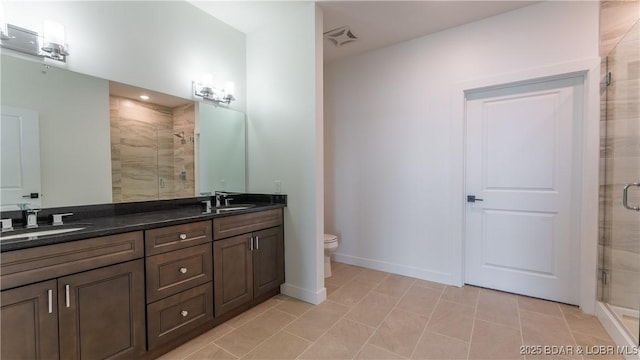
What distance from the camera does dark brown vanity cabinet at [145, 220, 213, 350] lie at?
165 centimetres

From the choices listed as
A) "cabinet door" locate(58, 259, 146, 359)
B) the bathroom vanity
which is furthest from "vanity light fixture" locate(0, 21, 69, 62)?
"cabinet door" locate(58, 259, 146, 359)

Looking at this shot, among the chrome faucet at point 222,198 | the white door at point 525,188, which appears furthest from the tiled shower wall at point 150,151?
the white door at point 525,188

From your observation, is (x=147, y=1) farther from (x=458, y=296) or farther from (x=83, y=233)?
(x=458, y=296)

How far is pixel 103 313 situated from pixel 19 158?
1.05m

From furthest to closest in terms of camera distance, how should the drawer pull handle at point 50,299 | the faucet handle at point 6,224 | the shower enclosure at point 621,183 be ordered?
the shower enclosure at point 621,183
the faucet handle at point 6,224
the drawer pull handle at point 50,299

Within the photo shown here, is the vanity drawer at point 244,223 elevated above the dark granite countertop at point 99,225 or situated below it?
below

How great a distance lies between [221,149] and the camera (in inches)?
108

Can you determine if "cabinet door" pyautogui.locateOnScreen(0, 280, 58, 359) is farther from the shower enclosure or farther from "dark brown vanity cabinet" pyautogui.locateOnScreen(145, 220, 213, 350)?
the shower enclosure

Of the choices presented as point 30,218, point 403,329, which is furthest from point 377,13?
point 30,218

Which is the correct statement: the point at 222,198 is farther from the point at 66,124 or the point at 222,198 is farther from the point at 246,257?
the point at 66,124

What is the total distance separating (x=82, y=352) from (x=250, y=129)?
2128 mm

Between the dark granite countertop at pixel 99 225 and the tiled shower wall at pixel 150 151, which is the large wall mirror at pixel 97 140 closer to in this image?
the tiled shower wall at pixel 150 151

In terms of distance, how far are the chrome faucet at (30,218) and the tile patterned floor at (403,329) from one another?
1.12 metres

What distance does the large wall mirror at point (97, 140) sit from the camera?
1587 mm
